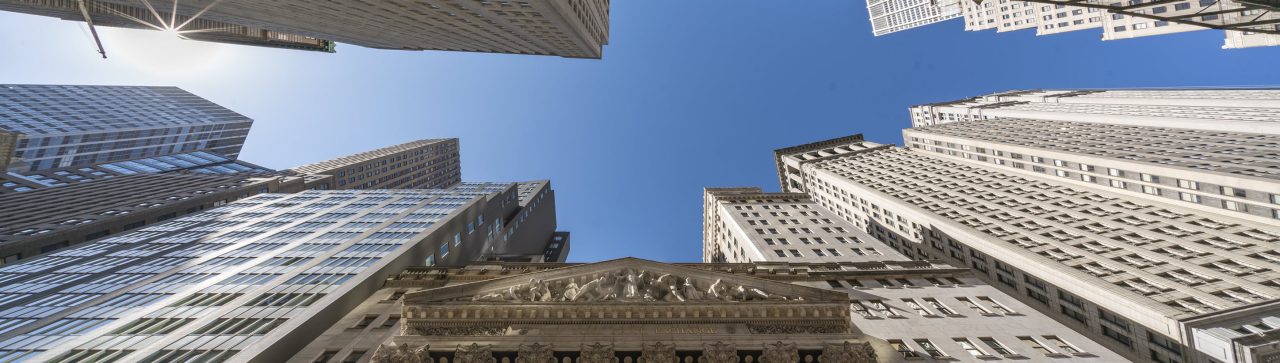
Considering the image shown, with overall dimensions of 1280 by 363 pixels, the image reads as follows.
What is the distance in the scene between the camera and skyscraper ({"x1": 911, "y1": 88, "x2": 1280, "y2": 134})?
229 ft

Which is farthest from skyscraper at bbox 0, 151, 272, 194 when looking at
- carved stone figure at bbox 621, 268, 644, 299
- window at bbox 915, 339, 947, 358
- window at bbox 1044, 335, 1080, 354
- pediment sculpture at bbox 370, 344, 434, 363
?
window at bbox 1044, 335, 1080, 354

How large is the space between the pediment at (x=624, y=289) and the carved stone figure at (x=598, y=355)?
341 centimetres

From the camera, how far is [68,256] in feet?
140

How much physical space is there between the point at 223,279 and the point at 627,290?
106 ft

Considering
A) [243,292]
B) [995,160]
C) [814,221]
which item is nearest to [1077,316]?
[814,221]

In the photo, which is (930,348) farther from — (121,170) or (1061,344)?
(121,170)

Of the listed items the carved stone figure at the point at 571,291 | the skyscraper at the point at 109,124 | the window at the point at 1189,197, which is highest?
the skyscraper at the point at 109,124

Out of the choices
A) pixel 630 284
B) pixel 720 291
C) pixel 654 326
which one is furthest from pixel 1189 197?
pixel 630 284

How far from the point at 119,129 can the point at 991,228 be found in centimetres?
16139

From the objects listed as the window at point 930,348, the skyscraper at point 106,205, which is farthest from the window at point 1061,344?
the skyscraper at point 106,205

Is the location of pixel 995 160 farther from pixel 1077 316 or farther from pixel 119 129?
pixel 119 129

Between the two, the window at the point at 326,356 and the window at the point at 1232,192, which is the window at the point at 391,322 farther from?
the window at the point at 1232,192

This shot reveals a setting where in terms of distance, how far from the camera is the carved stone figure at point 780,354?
22.8 metres

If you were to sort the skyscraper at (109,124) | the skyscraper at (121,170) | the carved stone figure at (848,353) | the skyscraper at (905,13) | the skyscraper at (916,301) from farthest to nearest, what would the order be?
the skyscraper at (905,13) < the skyscraper at (109,124) < the skyscraper at (121,170) < the skyscraper at (916,301) < the carved stone figure at (848,353)
